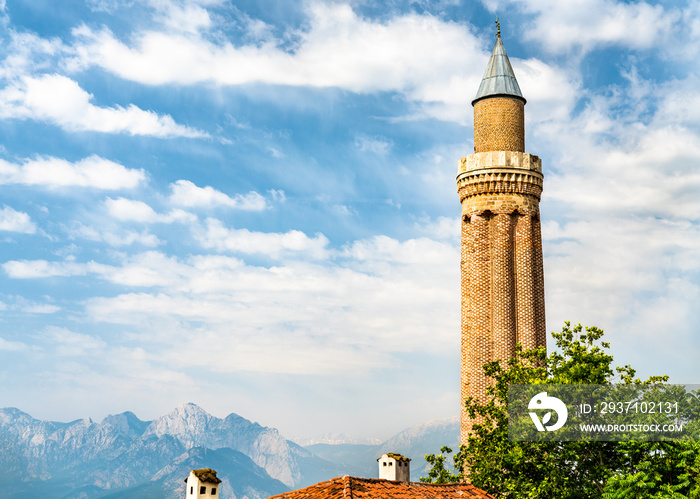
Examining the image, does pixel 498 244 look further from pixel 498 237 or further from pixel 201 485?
pixel 201 485

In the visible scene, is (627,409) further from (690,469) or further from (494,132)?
(494,132)

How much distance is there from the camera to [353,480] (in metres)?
26.5

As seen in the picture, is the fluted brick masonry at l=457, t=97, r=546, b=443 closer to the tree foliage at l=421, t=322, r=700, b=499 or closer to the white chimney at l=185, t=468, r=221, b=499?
the tree foliage at l=421, t=322, r=700, b=499

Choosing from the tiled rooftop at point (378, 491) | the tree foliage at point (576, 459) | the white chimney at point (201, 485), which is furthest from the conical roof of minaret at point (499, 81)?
the white chimney at point (201, 485)

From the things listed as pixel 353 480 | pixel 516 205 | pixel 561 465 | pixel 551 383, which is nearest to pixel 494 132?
pixel 516 205

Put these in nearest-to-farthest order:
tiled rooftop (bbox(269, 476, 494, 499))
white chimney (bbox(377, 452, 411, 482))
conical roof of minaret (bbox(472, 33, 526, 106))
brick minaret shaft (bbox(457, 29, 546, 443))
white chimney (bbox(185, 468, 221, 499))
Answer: white chimney (bbox(185, 468, 221, 499)) → tiled rooftop (bbox(269, 476, 494, 499)) → white chimney (bbox(377, 452, 411, 482)) → brick minaret shaft (bbox(457, 29, 546, 443)) → conical roof of minaret (bbox(472, 33, 526, 106))

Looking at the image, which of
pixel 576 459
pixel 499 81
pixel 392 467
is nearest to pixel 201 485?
pixel 392 467

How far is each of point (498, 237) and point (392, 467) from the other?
20261mm

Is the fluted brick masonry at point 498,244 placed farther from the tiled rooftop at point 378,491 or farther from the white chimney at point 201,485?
the white chimney at point 201,485

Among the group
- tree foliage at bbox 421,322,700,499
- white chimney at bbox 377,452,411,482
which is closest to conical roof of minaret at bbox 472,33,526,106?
tree foliage at bbox 421,322,700,499

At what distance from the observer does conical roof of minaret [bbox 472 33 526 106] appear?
4853cm

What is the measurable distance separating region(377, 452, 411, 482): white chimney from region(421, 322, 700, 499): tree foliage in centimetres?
399

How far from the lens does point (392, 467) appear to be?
3061cm

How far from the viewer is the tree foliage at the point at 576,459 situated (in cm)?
2830
